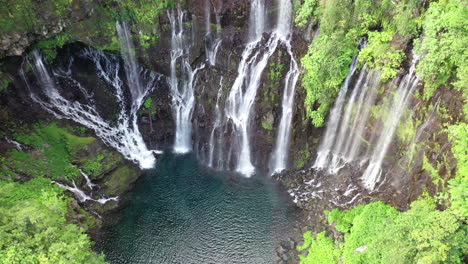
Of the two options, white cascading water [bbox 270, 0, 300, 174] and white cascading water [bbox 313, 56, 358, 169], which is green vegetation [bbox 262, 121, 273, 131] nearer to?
white cascading water [bbox 270, 0, 300, 174]

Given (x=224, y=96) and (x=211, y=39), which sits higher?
(x=211, y=39)

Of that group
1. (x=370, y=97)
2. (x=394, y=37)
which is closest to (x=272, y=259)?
(x=370, y=97)

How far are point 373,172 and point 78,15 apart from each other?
23387mm

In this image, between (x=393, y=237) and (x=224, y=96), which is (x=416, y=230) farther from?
(x=224, y=96)

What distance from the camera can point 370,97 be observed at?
19781 mm

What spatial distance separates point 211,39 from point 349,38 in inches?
440

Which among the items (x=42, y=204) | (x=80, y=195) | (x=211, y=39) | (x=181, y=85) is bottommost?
(x=80, y=195)

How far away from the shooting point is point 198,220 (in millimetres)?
22078

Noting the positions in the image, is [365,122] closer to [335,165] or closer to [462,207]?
[335,165]

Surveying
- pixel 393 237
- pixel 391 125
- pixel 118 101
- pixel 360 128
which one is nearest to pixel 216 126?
pixel 118 101

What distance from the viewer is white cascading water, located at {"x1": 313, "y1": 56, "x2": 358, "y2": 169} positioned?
20.4 meters

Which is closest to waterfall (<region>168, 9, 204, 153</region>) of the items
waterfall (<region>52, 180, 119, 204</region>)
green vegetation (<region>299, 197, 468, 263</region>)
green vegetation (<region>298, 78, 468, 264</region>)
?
waterfall (<region>52, 180, 119, 204</region>)

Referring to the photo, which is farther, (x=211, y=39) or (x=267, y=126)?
(x=211, y=39)

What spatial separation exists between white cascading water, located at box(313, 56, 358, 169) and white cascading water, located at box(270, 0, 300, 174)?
2.55 metres
